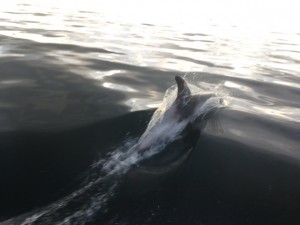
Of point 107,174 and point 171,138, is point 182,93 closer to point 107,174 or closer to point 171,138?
point 171,138

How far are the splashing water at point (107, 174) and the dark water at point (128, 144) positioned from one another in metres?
0.02

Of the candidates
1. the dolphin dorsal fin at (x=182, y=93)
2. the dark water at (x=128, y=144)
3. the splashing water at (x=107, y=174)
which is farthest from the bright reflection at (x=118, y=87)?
the dolphin dorsal fin at (x=182, y=93)

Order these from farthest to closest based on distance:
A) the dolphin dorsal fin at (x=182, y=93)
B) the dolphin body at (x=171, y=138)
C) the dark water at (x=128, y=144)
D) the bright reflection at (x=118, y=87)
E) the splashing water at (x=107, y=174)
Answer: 1. the bright reflection at (x=118, y=87)
2. the dolphin dorsal fin at (x=182, y=93)
3. the dolphin body at (x=171, y=138)
4. the dark water at (x=128, y=144)
5. the splashing water at (x=107, y=174)

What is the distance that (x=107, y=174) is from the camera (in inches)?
184

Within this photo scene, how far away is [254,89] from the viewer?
940 centimetres

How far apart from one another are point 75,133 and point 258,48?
13445 mm

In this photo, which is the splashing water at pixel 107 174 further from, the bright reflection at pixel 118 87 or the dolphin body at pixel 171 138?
the bright reflection at pixel 118 87

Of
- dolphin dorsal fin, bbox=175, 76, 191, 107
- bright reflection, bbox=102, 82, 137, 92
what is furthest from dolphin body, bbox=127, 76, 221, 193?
bright reflection, bbox=102, 82, 137, 92

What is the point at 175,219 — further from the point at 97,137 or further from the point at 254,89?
the point at 254,89

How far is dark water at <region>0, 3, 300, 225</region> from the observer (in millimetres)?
4055

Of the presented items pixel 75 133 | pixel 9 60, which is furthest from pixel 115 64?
pixel 75 133

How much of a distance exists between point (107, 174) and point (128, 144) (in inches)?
32.8

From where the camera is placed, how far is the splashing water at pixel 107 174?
3.80m

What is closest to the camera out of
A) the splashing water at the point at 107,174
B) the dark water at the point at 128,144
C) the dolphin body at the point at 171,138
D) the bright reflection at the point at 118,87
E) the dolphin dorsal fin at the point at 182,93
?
the splashing water at the point at 107,174
